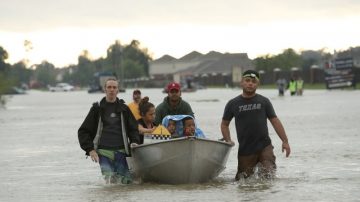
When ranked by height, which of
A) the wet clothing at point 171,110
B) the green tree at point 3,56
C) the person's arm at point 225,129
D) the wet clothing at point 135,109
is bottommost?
the person's arm at point 225,129

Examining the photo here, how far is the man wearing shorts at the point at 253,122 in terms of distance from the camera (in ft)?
44.0

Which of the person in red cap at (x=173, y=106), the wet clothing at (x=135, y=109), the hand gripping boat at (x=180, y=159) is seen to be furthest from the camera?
the wet clothing at (x=135, y=109)

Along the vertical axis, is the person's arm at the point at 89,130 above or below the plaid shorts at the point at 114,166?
above

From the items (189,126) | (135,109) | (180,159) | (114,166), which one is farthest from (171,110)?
(135,109)

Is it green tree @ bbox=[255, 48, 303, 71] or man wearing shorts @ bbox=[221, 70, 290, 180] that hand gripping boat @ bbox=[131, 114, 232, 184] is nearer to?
man wearing shorts @ bbox=[221, 70, 290, 180]

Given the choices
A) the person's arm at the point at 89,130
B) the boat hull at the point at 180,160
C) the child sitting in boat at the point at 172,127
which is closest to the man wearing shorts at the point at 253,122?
the boat hull at the point at 180,160

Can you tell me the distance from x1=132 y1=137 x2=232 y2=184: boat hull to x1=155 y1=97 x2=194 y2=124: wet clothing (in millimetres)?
724

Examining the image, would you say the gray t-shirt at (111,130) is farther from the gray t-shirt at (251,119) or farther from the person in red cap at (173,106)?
the gray t-shirt at (251,119)

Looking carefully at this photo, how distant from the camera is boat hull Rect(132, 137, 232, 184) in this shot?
13689 mm

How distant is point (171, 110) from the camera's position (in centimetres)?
1445

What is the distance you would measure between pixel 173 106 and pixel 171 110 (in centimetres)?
7

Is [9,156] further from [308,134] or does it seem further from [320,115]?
[320,115]

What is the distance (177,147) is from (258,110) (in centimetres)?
129

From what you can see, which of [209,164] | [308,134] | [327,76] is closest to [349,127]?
[308,134]
